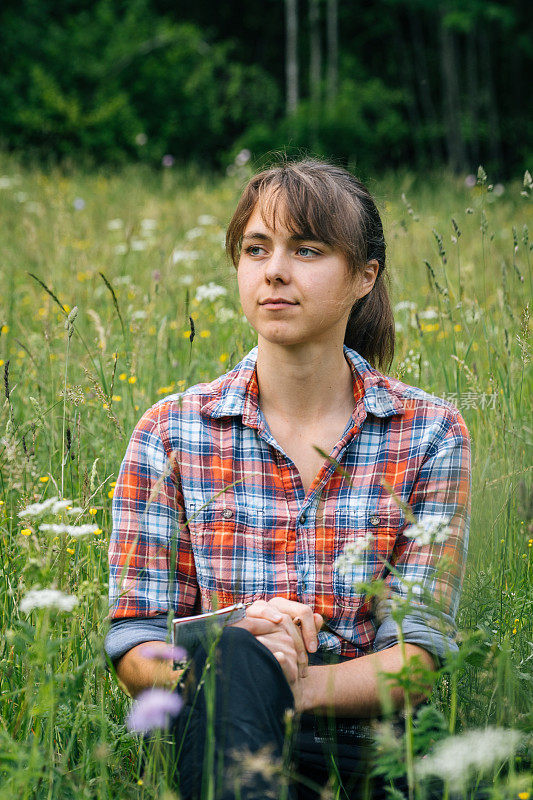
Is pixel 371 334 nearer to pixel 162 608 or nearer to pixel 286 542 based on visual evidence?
pixel 286 542

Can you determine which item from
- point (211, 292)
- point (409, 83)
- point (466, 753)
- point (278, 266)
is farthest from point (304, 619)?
point (409, 83)

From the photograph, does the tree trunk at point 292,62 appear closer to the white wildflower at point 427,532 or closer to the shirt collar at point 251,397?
the shirt collar at point 251,397

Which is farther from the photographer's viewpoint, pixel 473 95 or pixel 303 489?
pixel 473 95

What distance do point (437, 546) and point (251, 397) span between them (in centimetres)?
51

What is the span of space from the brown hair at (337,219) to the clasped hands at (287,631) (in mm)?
773

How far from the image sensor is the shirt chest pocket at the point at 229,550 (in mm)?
1766

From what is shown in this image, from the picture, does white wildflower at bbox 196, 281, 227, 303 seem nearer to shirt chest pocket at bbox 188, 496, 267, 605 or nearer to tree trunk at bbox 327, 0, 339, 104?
shirt chest pocket at bbox 188, 496, 267, 605

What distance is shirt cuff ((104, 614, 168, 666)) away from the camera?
1.65m

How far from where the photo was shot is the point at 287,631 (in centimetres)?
155

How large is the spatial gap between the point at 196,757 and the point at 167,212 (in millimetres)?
5721

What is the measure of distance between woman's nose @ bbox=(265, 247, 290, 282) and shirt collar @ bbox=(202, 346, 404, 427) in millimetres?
260

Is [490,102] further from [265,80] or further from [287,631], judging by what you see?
[287,631]

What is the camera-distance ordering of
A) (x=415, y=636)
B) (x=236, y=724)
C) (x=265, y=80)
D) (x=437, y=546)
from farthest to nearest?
1. (x=265, y=80)
2. (x=437, y=546)
3. (x=415, y=636)
4. (x=236, y=724)

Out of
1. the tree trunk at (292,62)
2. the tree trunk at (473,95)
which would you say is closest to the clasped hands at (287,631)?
the tree trunk at (292,62)
